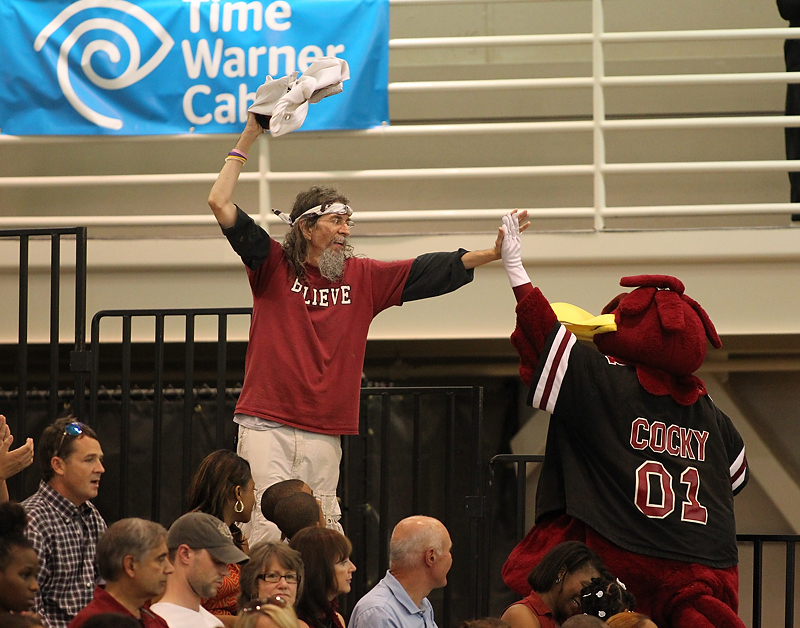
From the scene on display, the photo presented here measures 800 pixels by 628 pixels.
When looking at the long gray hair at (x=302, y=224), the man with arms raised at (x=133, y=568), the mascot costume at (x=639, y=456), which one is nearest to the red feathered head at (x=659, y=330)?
the mascot costume at (x=639, y=456)

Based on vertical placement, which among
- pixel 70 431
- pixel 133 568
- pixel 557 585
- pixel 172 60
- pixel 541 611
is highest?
pixel 172 60

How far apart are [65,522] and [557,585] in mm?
1687

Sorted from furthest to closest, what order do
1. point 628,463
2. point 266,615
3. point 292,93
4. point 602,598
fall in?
1. point 292,93
2. point 628,463
3. point 602,598
4. point 266,615

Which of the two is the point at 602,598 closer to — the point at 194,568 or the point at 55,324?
the point at 194,568

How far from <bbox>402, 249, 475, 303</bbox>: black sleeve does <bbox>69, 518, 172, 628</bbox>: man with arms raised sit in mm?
1630

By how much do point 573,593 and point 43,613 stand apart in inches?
68.9

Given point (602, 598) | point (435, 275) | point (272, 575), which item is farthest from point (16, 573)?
point (435, 275)

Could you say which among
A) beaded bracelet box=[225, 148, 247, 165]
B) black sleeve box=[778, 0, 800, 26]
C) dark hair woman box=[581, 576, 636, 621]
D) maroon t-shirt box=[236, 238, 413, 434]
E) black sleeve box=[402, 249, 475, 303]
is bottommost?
dark hair woman box=[581, 576, 636, 621]

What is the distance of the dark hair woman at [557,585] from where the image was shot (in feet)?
12.8

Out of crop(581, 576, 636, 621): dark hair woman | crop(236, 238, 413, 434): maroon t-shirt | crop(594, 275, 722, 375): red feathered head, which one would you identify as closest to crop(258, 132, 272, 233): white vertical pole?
crop(236, 238, 413, 434): maroon t-shirt

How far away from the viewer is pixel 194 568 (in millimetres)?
3416

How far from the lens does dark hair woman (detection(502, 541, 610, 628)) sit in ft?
12.8

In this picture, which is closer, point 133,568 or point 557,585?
point 133,568

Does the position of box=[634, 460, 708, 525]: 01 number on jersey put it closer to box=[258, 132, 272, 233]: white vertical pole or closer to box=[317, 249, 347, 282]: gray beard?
box=[317, 249, 347, 282]: gray beard
